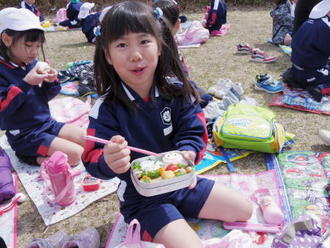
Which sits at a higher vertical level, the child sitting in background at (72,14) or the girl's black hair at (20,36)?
the girl's black hair at (20,36)

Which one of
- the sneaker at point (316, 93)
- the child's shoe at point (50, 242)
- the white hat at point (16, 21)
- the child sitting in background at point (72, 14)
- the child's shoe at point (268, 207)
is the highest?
the white hat at point (16, 21)

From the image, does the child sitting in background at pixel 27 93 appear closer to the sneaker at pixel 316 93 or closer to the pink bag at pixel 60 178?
the pink bag at pixel 60 178

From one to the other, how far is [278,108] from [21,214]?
246 cm

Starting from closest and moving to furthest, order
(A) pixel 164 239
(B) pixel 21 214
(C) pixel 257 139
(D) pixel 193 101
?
(A) pixel 164 239 → (D) pixel 193 101 → (B) pixel 21 214 → (C) pixel 257 139

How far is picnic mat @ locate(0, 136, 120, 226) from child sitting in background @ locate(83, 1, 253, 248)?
20.9 inches

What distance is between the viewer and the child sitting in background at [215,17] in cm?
590

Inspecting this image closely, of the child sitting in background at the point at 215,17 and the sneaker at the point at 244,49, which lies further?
the child sitting in background at the point at 215,17

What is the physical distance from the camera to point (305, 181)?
7.33 feet

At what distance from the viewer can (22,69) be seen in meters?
2.53

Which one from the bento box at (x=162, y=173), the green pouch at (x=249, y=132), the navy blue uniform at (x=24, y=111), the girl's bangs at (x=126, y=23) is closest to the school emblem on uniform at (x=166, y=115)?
the bento box at (x=162, y=173)

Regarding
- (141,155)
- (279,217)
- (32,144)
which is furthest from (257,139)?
(32,144)

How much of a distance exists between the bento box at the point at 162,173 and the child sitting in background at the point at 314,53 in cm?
233

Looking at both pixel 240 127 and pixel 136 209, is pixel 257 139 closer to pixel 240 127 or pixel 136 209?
pixel 240 127

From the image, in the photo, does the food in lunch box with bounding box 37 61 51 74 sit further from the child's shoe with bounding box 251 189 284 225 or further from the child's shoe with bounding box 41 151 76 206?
the child's shoe with bounding box 251 189 284 225
